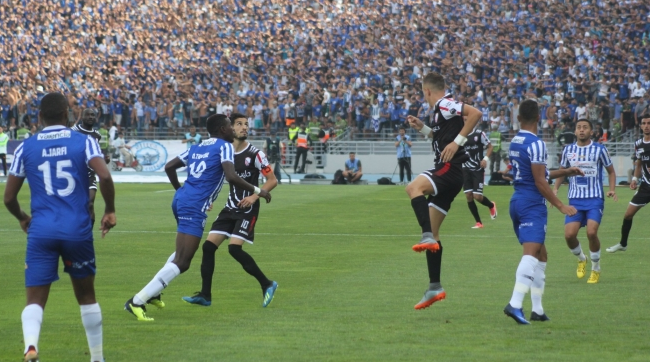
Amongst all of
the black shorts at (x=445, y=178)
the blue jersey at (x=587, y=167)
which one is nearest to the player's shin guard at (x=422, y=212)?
the black shorts at (x=445, y=178)

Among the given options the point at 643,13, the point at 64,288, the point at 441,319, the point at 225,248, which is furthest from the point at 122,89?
the point at 441,319

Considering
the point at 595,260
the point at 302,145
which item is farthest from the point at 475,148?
the point at 302,145

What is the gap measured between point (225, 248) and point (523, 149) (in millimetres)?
8292

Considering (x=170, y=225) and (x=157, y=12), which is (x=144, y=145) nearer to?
(x=157, y=12)

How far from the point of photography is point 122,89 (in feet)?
156

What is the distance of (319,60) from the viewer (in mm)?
47219

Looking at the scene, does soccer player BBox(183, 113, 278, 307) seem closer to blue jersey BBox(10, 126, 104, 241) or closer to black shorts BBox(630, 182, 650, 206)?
blue jersey BBox(10, 126, 104, 241)

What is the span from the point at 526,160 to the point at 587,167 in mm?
4050

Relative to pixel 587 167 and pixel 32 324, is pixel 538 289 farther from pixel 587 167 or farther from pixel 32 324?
pixel 32 324

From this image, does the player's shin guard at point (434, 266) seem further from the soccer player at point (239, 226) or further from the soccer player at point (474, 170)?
the soccer player at point (474, 170)

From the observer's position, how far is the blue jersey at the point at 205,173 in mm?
9469

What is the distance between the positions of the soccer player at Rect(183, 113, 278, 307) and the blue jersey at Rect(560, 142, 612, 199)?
4.19 meters

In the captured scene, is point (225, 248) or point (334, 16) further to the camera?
point (334, 16)

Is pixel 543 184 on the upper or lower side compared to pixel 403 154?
upper
